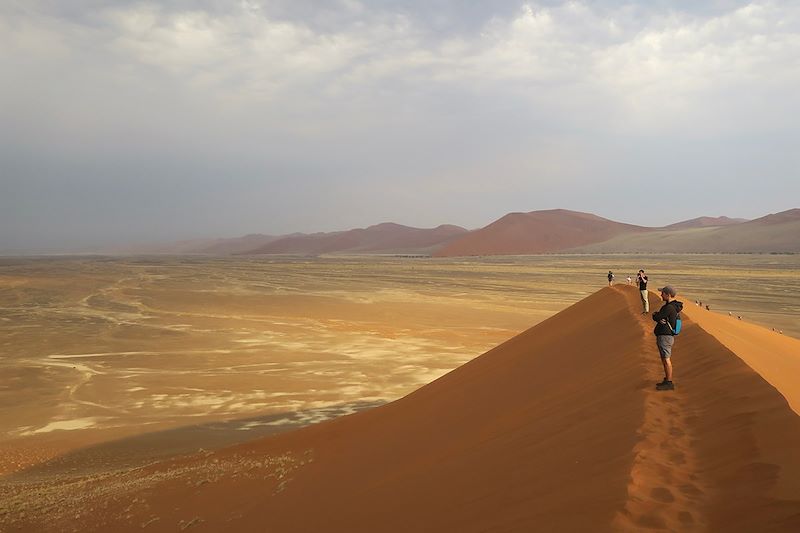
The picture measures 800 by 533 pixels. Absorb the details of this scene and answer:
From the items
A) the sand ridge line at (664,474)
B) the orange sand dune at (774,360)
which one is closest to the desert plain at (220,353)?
the orange sand dune at (774,360)

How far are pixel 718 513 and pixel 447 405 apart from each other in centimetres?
510

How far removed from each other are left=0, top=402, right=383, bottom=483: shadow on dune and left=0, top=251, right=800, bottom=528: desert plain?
4cm

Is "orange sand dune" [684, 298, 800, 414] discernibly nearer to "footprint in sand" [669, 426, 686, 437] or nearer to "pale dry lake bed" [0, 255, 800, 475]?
"footprint in sand" [669, 426, 686, 437]

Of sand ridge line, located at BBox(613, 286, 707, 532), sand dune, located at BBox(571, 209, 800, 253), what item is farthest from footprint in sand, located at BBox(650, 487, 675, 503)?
sand dune, located at BBox(571, 209, 800, 253)

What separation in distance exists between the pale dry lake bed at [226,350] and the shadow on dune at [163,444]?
5 cm

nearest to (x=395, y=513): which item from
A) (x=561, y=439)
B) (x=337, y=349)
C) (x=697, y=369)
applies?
(x=561, y=439)

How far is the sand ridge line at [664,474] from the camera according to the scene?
2.84m

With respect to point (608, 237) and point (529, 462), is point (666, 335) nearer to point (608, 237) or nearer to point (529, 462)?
point (529, 462)

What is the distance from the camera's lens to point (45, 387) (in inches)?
548

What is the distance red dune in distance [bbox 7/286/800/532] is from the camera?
3.10 metres

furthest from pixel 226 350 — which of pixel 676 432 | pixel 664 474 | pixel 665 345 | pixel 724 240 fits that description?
pixel 724 240

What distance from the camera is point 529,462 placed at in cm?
427

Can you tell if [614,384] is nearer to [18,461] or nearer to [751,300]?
[18,461]

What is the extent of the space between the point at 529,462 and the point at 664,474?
3.76ft
